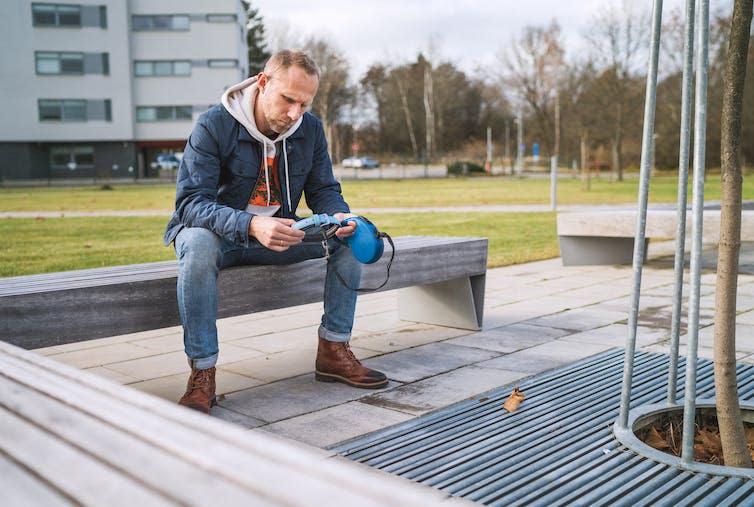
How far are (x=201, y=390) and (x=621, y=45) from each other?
36880mm

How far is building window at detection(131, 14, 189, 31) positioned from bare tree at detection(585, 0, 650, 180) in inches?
939

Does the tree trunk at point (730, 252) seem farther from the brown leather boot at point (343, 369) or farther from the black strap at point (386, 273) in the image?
the brown leather boot at point (343, 369)

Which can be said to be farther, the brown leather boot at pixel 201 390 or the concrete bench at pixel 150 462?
the brown leather boot at pixel 201 390

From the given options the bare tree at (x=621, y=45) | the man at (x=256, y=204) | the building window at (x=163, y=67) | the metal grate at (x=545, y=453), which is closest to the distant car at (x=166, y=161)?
the building window at (x=163, y=67)

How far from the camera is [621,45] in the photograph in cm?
3631

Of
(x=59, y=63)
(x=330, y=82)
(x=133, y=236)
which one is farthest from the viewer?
(x=330, y=82)

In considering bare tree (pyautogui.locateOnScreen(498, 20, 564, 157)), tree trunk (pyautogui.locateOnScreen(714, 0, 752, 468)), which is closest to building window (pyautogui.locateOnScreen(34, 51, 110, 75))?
bare tree (pyautogui.locateOnScreen(498, 20, 564, 157))

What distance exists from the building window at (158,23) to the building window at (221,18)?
1.37 meters

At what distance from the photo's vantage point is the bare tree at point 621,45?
118 feet

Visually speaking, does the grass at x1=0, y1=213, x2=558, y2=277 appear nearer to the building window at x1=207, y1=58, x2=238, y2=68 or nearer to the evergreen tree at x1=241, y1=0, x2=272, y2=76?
the building window at x1=207, y1=58, x2=238, y2=68

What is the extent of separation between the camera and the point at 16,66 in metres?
43.1

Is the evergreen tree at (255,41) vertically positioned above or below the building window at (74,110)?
above

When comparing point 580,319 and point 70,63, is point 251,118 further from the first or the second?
point 70,63

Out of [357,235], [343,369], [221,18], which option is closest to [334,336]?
[343,369]
